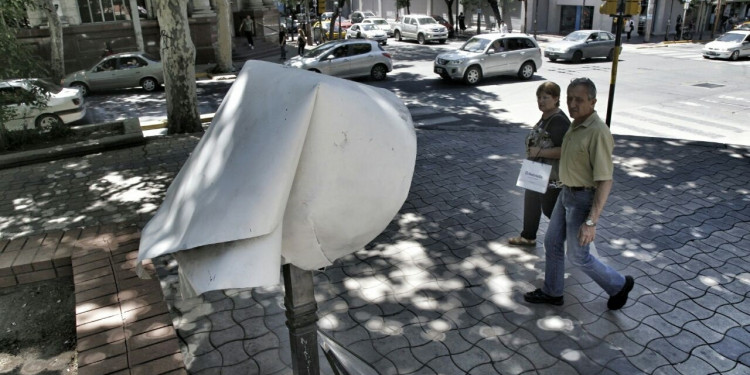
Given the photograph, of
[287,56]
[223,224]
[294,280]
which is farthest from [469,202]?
[287,56]

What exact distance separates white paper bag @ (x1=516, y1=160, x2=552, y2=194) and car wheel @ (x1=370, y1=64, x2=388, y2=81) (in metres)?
14.9

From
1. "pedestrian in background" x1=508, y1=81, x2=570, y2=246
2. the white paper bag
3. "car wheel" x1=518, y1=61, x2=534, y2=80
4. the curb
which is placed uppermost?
"pedestrian in background" x1=508, y1=81, x2=570, y2=246

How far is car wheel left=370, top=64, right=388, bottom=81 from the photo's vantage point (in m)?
18.9

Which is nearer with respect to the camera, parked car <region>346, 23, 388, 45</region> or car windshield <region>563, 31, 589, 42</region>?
car windshield <region>563, 31, 589, 42</region>

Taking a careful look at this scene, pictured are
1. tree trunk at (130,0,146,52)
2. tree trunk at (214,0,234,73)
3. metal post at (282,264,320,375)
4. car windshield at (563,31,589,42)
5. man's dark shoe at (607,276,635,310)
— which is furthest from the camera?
car windshield at (563,31,589,42)

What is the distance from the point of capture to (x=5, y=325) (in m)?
3.87

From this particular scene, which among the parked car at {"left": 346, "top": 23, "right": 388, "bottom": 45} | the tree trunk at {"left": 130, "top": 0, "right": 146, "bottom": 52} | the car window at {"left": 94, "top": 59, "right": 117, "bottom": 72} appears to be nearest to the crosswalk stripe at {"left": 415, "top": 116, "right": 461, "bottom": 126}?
the car window at {"left": 94, "top": 59, "right": 117, "bottom": 72}

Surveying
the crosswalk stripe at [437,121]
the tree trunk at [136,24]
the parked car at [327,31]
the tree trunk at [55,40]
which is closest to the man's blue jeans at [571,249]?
the crosswalk stripe at [437,121]

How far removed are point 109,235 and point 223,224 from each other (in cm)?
377

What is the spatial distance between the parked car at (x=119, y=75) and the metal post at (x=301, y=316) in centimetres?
1771

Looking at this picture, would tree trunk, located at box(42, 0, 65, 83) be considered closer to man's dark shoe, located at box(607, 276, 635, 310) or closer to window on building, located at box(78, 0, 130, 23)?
window on building, located at box(78, 0, 130, 23)

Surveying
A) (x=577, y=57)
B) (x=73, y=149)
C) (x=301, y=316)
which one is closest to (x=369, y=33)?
(x=577, y=57)

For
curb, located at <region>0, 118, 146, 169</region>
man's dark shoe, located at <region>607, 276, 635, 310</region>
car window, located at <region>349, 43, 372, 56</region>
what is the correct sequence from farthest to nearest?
car window, located at <region>349, 43, 372, 56</region>
curb, located at <region>0, 118, 146, 169</region>
man's dark shoe, located at <region>607, 276, 635, 310</region>

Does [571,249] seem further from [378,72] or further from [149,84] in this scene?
[149,84]
